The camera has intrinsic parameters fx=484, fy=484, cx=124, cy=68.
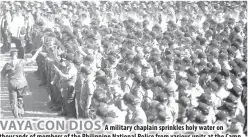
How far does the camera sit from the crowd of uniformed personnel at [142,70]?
26.2ft

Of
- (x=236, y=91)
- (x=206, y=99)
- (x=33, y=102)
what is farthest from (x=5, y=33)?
(x=206, y=99)

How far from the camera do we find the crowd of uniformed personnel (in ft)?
26.2

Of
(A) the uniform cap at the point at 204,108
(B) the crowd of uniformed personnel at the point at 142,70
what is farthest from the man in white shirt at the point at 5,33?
(A) the uniform cap at the point at 204,108

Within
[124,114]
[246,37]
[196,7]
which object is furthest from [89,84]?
[196,7]

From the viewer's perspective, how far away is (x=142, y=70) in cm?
1033

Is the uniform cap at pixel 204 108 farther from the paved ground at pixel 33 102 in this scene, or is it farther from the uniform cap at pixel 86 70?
the paved ground at pixel 33 102

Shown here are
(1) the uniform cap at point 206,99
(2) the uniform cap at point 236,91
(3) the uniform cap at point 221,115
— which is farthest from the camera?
(2) the uniform cap at point 236,91

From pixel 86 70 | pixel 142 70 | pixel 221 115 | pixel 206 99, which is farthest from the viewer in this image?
pixel 142 70

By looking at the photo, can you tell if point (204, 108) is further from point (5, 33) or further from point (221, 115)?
point (5, 33)

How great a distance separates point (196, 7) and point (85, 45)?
875 cm

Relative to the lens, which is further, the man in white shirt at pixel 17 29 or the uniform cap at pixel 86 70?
the man in white shirt at pixel 17 29

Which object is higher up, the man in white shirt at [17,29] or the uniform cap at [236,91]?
the man in white shirt at [17,29]

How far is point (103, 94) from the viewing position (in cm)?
819

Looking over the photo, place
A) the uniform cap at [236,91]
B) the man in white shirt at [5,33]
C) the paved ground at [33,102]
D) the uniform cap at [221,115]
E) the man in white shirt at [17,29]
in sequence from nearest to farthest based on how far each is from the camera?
the uniform cap at [221,115] < the uniform cap at [236,91] < the paved ground at [33,102] < the man in white shirt at [17,29] < the man in white shirt at [5,33]
